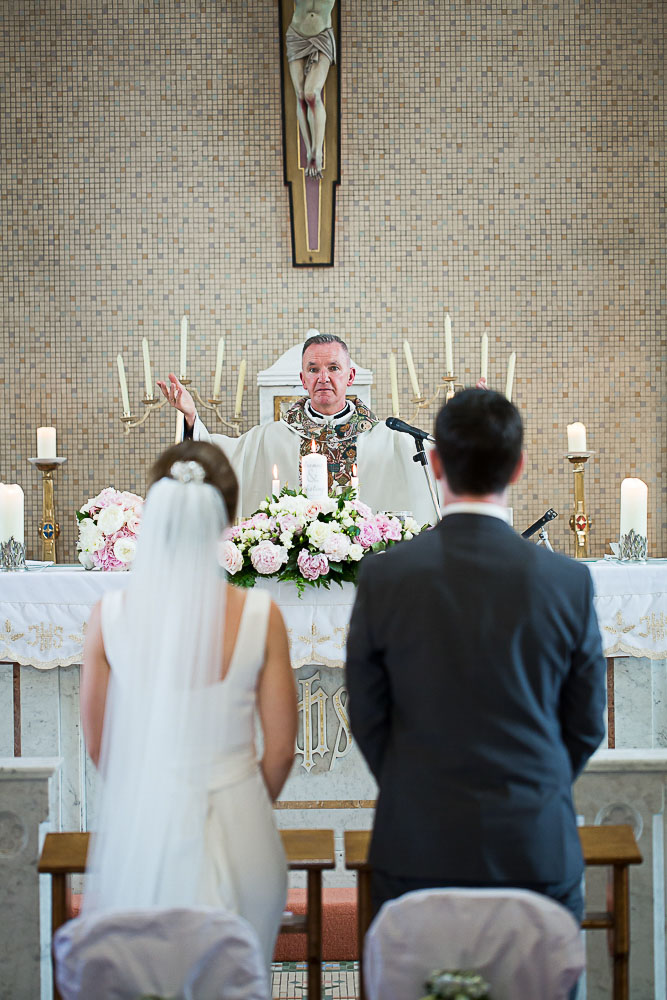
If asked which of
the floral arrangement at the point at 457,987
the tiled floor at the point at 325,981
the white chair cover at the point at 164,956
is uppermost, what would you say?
the white chair cover at the point at 164,956

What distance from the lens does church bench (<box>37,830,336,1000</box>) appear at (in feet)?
6.49

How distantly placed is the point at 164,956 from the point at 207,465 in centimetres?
90

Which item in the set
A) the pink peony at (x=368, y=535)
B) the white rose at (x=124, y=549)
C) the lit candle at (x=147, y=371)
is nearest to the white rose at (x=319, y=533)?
the pink peony at (x=368, y=535)

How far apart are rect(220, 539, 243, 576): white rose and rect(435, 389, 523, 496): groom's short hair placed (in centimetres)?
156

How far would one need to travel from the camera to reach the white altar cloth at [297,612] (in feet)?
11.0

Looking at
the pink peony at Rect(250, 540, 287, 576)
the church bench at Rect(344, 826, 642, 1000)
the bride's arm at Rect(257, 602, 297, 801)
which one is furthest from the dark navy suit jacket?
the pink peony at Rect(250, 540, 287, 576)

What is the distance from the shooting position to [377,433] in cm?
461

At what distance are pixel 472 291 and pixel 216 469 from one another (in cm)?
379

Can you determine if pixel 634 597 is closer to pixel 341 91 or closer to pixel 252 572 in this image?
pixel 252 572

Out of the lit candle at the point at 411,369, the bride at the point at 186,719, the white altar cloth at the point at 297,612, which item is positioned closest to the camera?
the bride at the point at 186,719

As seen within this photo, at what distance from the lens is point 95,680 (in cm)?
189

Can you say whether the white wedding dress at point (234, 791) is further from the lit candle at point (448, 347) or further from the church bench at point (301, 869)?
the lit candle at point (448, 347)

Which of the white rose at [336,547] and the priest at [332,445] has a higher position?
the priest at [332,445]

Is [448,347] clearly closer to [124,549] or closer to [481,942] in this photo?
[124,549]
